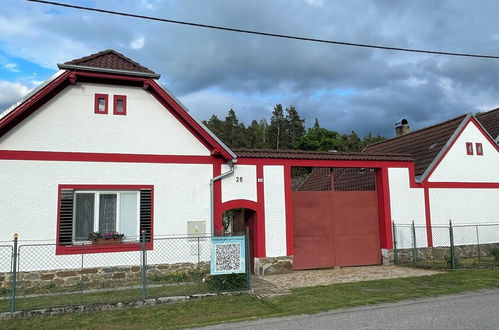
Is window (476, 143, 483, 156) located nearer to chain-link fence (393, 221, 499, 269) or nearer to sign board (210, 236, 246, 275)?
chain-link fence (393, 221, 499, 269)

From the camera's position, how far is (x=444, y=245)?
1659cm

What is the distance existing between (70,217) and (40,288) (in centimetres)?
202

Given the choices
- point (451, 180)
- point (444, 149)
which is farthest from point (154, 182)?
point (451, 180)

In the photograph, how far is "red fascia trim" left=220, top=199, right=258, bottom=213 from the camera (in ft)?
44.5

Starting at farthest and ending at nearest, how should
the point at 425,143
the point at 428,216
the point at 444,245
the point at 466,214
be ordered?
the point at 425,143 → the point at 466,214 → the point at 444,245 → the point at 428,216

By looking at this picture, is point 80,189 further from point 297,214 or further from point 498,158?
point 498,158

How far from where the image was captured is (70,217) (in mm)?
11875

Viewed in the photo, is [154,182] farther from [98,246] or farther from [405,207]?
[405,207]

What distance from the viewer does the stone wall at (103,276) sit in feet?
37.1

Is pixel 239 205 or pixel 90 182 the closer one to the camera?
pixel 90 182

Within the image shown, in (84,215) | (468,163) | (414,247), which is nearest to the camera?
(84,215)

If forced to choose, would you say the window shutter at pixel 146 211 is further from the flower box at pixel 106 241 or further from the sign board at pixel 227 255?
the sign board at pixel 227 255

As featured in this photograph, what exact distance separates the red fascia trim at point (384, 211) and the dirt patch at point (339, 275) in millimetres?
1115

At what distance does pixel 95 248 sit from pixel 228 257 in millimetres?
4128
